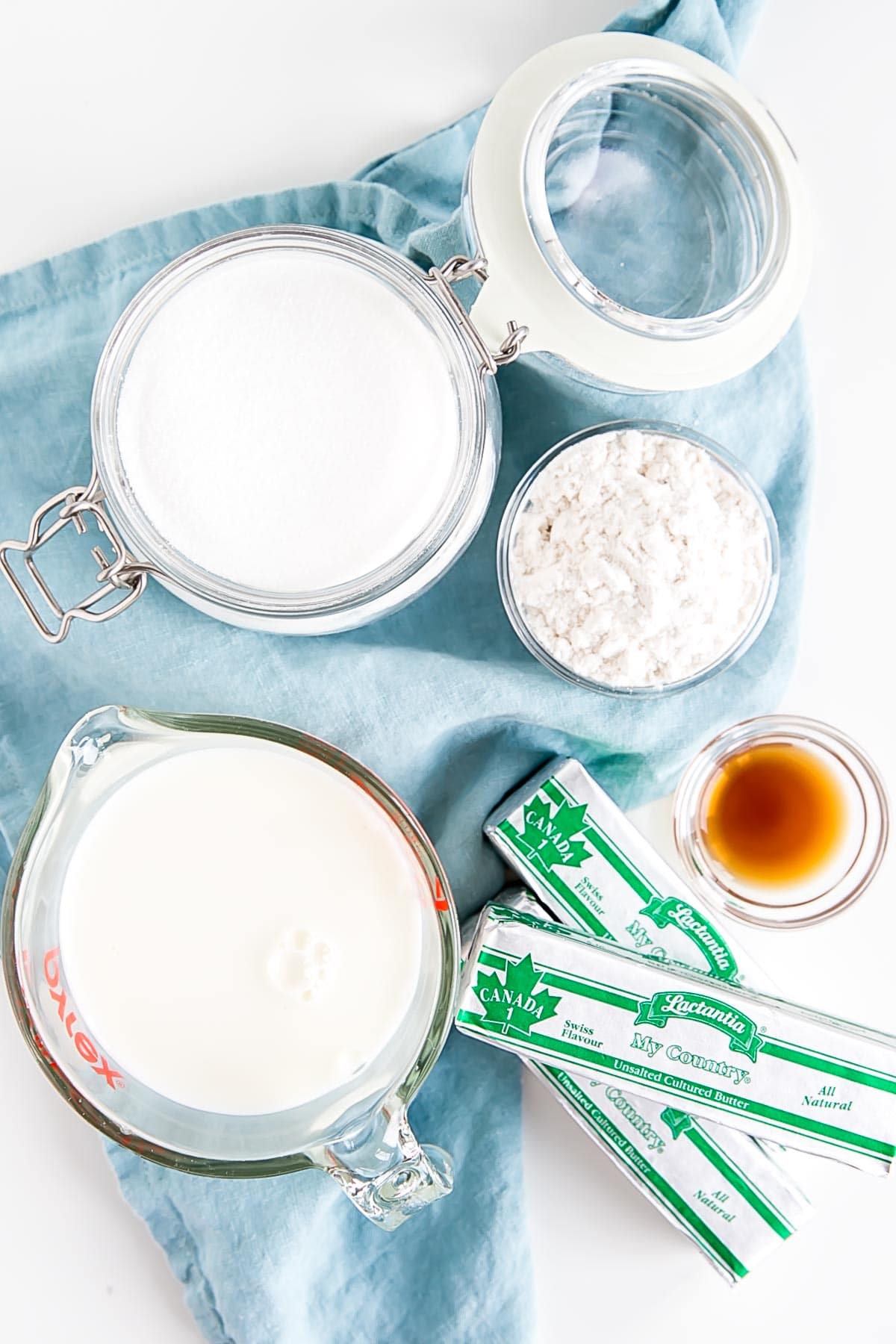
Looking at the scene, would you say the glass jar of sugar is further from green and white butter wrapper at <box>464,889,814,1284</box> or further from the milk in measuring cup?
green and white butter wrapper at <box>464,889,814,1284</box>

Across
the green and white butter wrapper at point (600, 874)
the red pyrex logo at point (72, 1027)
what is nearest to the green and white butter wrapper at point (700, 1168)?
the green and white butter wrapper at point (600, 874)

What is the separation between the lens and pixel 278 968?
0.65 metres

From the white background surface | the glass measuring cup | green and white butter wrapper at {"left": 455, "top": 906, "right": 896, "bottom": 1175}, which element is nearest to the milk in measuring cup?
the glass measuring cup

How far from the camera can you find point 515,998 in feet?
2.44

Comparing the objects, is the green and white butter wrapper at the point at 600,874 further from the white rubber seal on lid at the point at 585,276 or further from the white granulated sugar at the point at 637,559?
the white rubber seal on lid at the point at 585,276

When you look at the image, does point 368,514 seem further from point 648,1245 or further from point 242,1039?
point 648,1245

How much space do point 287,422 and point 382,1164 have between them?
1.43 feet

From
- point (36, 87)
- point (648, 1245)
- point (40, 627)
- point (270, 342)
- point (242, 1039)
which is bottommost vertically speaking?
point (648, 1245)

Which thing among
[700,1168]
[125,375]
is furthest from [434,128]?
[700,1168]

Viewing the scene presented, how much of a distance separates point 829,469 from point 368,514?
0.39 metres

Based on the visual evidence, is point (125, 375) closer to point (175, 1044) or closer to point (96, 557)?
point (96, 557)

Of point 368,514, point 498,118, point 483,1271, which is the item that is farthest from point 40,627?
point 483,1271

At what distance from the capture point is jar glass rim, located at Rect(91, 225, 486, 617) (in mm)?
674

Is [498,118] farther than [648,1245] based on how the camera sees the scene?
No
